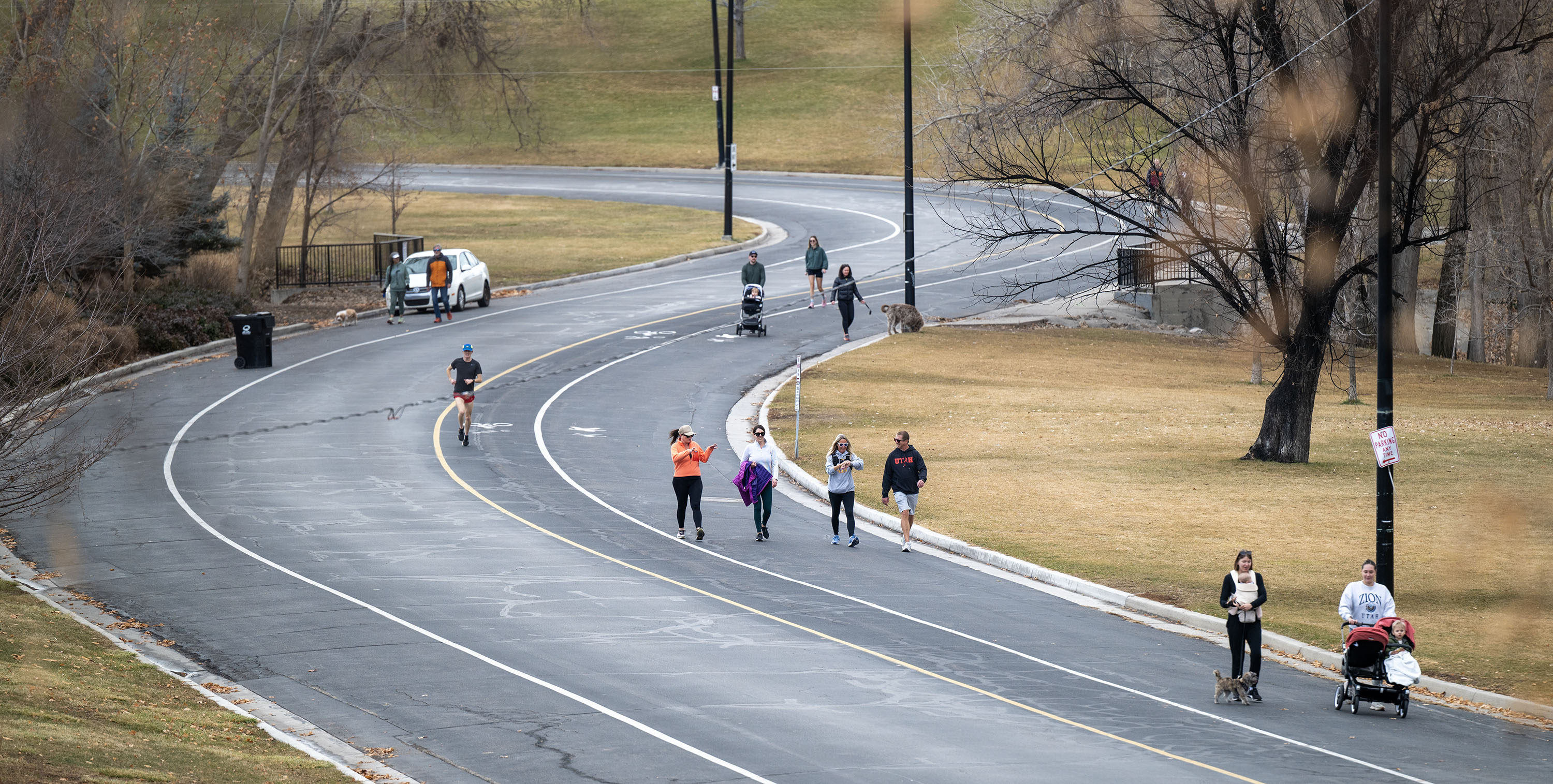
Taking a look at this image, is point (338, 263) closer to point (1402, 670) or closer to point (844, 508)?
point (844, 508)

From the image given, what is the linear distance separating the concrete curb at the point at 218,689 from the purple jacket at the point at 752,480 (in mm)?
7451

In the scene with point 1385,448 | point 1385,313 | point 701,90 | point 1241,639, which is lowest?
point 1241,639

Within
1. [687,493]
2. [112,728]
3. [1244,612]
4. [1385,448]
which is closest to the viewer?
[112,728]

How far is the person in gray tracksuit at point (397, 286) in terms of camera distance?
39.1 m

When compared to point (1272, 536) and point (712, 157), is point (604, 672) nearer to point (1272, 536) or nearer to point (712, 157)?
point (1272, 536)

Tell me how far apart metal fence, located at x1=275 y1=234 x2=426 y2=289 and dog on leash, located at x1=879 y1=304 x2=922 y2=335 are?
53.7ft

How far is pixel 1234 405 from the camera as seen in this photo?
3158 centimetres

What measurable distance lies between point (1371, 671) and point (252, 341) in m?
26.9

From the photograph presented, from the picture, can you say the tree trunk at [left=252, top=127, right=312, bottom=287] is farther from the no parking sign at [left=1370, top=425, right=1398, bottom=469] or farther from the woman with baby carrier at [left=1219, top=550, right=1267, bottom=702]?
the woman with baby carrier at [left=1219, top=550, right=1267, bottom=702]

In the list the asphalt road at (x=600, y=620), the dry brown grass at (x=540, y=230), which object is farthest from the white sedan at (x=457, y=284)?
the asphalt road at (x=600, y=620)

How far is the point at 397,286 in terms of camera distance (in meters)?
39.1

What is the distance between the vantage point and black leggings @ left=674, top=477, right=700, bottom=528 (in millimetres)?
19891

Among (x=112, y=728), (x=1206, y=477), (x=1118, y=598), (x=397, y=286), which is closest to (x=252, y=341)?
(x=397, y=286)

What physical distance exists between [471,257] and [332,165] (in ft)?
25.2
